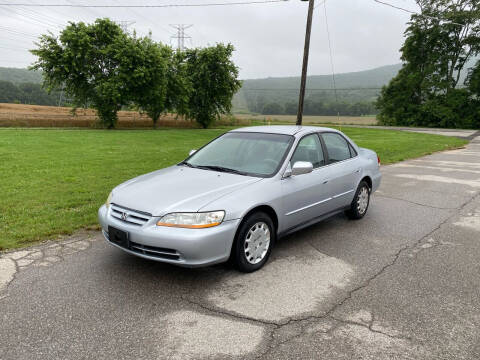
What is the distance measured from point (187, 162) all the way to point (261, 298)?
7.66 feet

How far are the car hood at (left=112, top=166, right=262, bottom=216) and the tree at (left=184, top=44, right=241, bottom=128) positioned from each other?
36.1 meters

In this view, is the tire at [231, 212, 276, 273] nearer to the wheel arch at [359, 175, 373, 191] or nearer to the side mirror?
the side mirror

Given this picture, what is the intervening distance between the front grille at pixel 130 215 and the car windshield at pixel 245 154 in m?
1.28

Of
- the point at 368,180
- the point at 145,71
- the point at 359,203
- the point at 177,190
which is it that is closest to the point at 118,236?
the point at 177,190

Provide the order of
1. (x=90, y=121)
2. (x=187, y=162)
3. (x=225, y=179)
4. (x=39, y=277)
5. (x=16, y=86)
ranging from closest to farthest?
(x=39, y=277) → (x=225, y=179) → (x=187, y=162) → (x=90, y=121) → (x=16, y=86)

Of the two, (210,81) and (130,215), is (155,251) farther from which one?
(210,81)

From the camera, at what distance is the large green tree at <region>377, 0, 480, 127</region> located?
142 ft

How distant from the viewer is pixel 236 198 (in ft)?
12.4

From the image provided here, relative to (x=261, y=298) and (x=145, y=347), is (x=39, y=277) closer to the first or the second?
(x=145, y=347)

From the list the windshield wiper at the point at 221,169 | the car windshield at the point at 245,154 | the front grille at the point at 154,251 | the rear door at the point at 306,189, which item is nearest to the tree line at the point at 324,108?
the rear door at the point at 306,189

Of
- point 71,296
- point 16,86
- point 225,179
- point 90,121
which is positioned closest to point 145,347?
point 71,296

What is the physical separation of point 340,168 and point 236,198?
2193mm

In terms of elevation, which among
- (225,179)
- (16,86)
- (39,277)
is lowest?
(39,277)

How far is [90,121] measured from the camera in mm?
39719
